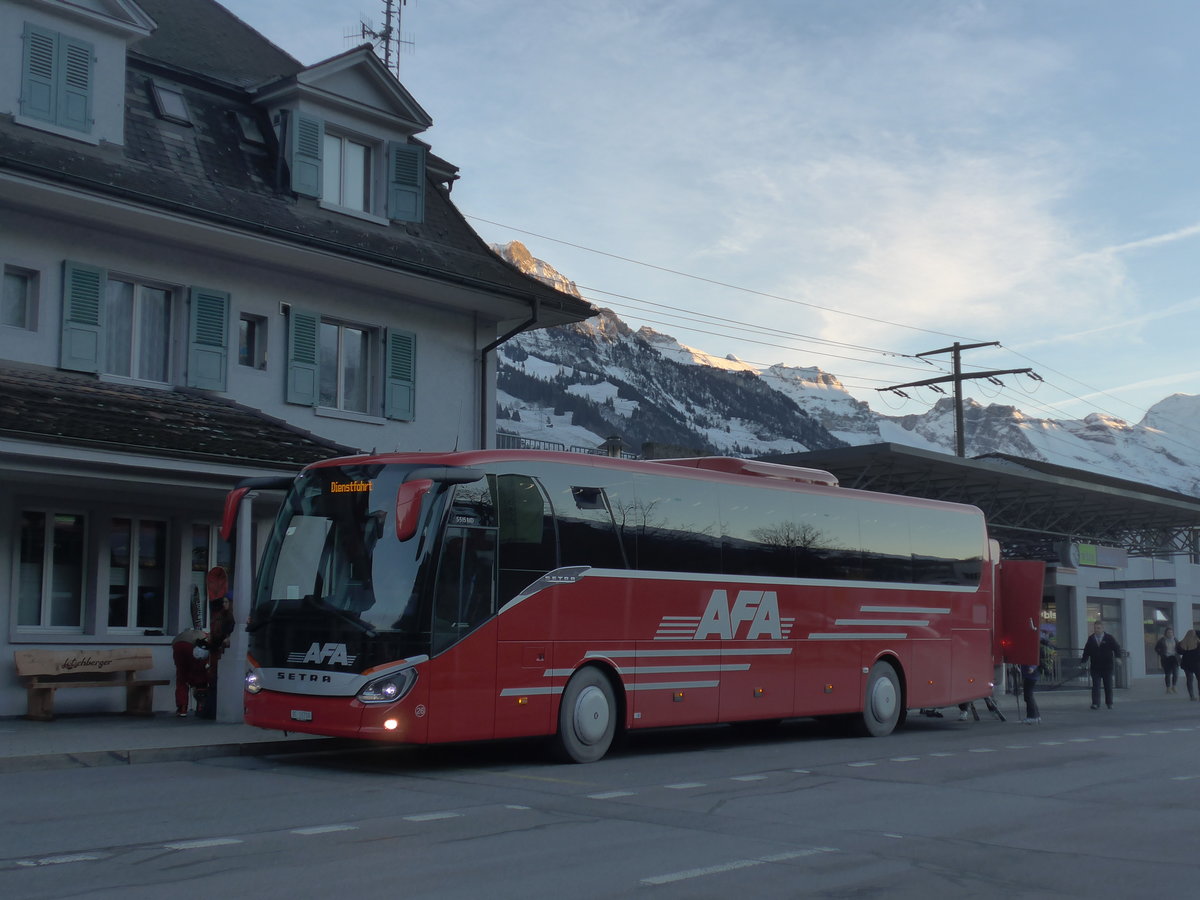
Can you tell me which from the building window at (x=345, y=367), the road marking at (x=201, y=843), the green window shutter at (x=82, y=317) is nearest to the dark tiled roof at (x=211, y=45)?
the building window at (x=345, y=367)

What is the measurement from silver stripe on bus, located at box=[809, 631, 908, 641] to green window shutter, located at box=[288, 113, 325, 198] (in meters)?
10.4

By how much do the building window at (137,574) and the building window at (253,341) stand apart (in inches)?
116

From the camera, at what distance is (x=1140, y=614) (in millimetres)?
46531

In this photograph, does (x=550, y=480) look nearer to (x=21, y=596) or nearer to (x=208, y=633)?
(x=208, y=633)

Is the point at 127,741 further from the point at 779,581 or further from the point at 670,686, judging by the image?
the point at 779,581

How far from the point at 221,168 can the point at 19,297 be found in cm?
384

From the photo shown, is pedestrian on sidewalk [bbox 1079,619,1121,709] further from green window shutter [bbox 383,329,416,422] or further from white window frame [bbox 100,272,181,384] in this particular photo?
white window frame [bbox 100,272,181,384]

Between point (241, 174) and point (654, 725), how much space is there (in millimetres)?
10955

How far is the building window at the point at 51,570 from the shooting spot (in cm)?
1719

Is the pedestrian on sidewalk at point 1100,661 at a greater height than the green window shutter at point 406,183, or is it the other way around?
the green window shutter at point 406,183

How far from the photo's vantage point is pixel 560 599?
13547 mm

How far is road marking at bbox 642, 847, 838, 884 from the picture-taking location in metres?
7.66

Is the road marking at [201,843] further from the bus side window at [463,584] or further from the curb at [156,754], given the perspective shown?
the curb at [156,754]

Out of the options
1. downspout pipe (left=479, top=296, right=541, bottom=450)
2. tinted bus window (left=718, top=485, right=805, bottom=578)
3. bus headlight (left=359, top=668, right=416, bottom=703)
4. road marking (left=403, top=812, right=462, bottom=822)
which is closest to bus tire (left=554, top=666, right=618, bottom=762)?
bus headlight (left=359, top=668, right=416, bottom=703)
